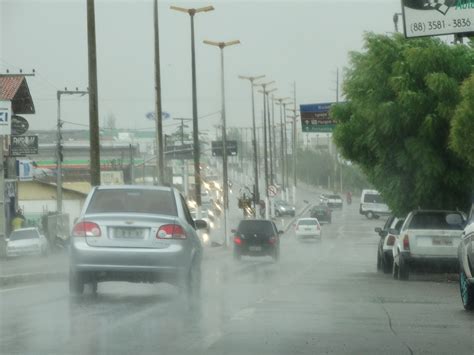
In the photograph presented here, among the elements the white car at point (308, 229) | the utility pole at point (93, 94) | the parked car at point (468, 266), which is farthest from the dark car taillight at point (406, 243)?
the white car at point (308, 229)

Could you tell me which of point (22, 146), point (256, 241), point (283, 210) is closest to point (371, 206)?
point (283, 210)

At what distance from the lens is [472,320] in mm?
16766

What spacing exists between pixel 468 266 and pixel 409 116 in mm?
14556

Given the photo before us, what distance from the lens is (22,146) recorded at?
211 ft

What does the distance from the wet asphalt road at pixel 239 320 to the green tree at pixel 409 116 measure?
6951mm

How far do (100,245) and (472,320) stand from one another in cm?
575

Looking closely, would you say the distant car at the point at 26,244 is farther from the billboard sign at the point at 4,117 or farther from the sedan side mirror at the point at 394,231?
the sedan side mirror at the point at 394,231

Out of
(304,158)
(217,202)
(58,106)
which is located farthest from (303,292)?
(304,158)

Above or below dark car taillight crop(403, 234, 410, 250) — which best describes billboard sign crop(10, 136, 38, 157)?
above

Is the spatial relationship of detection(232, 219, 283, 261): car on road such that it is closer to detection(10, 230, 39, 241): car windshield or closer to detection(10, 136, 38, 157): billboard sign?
detection(10, 230, 39, 241): car windshield

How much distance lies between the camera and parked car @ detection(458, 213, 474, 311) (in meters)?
17.5

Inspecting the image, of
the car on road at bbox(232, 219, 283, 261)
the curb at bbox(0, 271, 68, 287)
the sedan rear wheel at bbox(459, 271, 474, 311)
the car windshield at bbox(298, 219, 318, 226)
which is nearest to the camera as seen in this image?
the sedan rear wheel at bbox(459, 271, 474, 311)

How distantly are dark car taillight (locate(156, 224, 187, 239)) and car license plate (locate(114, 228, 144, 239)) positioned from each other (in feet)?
0.92

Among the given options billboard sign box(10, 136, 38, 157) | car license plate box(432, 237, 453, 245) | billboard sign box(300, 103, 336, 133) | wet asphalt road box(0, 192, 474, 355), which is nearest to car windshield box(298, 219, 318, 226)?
billboard sign box(300, 103, 336, 133)
